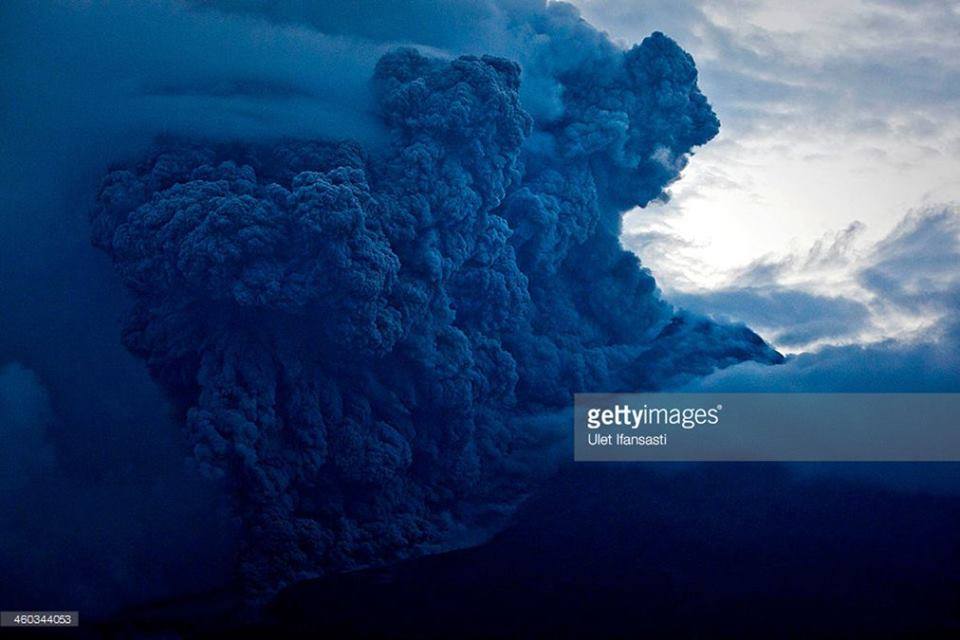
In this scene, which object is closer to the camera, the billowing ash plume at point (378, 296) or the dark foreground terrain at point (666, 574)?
the dark foreground terrain at point (666, 574)

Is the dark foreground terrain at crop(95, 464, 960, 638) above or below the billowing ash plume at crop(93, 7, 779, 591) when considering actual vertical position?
below

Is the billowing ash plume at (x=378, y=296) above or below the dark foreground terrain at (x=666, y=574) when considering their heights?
above

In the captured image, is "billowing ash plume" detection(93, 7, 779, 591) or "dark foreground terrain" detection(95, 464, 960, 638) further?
"billowing ash plume" detection(93, 7, 779, 591)

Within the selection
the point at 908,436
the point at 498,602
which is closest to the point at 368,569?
the point at 498,602

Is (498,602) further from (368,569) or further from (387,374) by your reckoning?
(387,374)

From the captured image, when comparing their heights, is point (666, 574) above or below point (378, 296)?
below
